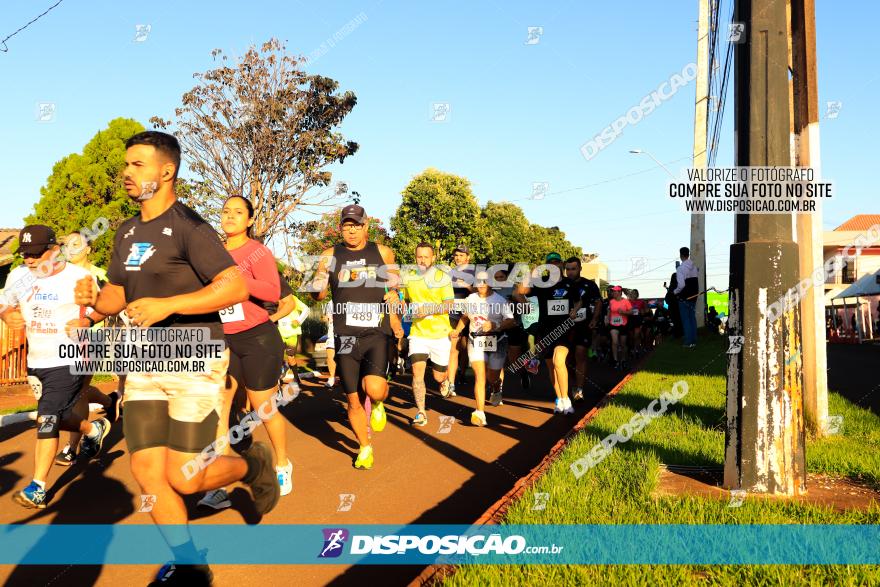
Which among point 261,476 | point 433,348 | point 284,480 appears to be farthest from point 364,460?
point 433,348

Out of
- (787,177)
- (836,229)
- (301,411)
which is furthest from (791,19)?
(836,229)

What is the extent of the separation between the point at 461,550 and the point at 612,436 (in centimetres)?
332

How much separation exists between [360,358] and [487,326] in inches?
142

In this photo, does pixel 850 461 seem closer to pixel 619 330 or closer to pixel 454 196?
pixel 619 330

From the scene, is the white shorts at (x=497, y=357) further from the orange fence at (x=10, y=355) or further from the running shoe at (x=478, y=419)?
the orange fence at (x=10, y=355)

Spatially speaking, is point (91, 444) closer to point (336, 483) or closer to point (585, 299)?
point (336, 483)

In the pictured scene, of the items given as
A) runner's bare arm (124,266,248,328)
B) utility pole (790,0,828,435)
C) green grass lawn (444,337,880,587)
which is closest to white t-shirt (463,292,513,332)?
green grass lawn (444,337,880,587)

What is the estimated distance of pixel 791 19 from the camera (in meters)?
7.46

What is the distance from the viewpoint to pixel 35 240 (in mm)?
6227

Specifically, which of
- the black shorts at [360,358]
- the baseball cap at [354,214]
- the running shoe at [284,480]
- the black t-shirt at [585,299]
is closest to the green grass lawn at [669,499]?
the black t-shirt at [585,299]

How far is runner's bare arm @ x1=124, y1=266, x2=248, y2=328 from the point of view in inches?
144

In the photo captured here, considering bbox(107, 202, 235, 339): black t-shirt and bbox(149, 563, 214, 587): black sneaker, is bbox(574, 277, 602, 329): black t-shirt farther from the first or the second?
bbox(149, 563, 214, 587): black sneaker

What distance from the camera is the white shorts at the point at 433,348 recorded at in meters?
10.2

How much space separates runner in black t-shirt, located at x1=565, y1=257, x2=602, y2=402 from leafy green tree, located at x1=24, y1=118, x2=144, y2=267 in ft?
65.2
